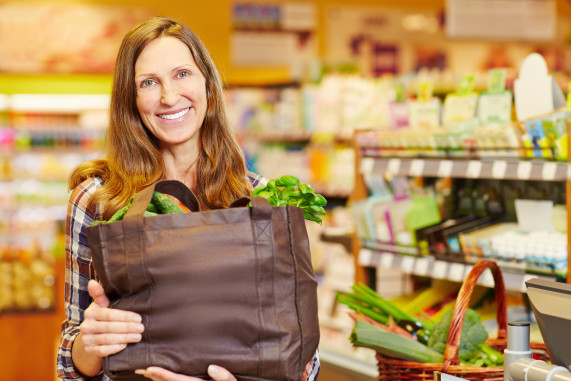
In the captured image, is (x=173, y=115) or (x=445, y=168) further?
(x=445, y=168)

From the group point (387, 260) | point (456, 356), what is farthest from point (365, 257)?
point (456, 356)

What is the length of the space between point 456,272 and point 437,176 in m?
0.53

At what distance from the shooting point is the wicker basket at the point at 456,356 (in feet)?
6.66

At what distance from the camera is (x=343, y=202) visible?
261 inches

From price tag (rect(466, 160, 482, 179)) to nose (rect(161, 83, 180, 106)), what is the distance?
1.41m

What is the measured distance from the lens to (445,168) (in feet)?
10.0

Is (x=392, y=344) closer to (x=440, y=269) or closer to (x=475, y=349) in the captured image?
(x=475, y=349)

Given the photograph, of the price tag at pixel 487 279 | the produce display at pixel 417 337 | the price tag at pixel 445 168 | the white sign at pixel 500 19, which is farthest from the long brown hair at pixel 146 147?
the white sign at pixel 500 19

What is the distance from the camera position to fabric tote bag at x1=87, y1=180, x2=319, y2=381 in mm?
1499

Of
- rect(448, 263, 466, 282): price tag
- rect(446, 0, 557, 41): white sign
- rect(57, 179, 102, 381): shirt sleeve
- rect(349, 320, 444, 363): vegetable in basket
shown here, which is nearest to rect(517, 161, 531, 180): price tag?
rect(448, 263, 466, 282): price tag

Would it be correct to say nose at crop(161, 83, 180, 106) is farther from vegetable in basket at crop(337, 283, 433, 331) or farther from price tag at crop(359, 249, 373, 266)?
price tag at crop(359, 249, 373, 266)

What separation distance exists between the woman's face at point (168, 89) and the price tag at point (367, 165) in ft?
5.16

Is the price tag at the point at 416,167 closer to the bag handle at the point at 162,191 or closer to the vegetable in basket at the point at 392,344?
the vegetable in basket at the point at 392,344

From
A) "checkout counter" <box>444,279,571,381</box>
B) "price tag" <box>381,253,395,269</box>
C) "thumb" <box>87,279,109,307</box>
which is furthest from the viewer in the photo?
"price tag" <box>381,253,395,269</box>
